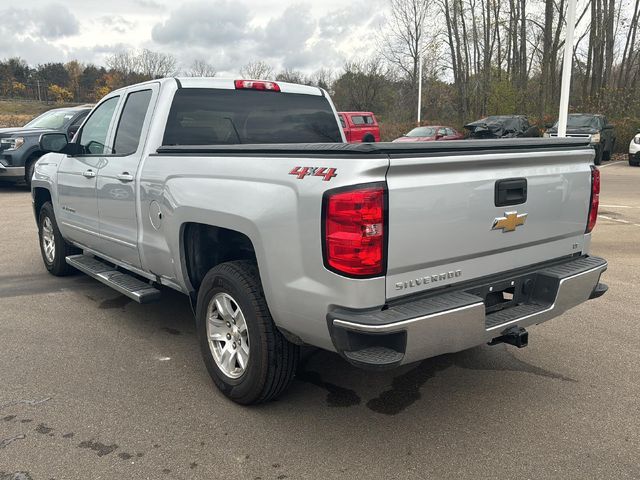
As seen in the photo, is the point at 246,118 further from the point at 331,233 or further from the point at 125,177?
the point at 331,233

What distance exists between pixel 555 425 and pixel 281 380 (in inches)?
60.0

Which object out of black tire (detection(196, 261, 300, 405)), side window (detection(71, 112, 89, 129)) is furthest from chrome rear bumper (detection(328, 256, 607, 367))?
side window (detection(71, 112, 89, 129))

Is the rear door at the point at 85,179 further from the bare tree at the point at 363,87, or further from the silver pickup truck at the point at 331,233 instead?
the bare tree at the point at 363,87

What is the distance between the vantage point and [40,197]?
20.4ft

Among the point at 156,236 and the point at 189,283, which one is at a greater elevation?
the point at 156,236

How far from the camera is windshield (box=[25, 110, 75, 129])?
1264 centimetres

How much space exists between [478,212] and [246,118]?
2232 mm

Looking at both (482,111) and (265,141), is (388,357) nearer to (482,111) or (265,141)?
(265,141)

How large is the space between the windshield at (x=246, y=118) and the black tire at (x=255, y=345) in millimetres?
1370

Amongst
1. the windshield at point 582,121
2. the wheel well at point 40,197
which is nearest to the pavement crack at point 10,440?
the wheel well at point 40,197

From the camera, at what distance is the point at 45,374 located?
3703mm

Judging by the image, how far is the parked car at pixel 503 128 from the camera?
20.3m

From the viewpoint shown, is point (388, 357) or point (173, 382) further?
point (173, 382)

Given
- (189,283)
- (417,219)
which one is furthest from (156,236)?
(417,219)
